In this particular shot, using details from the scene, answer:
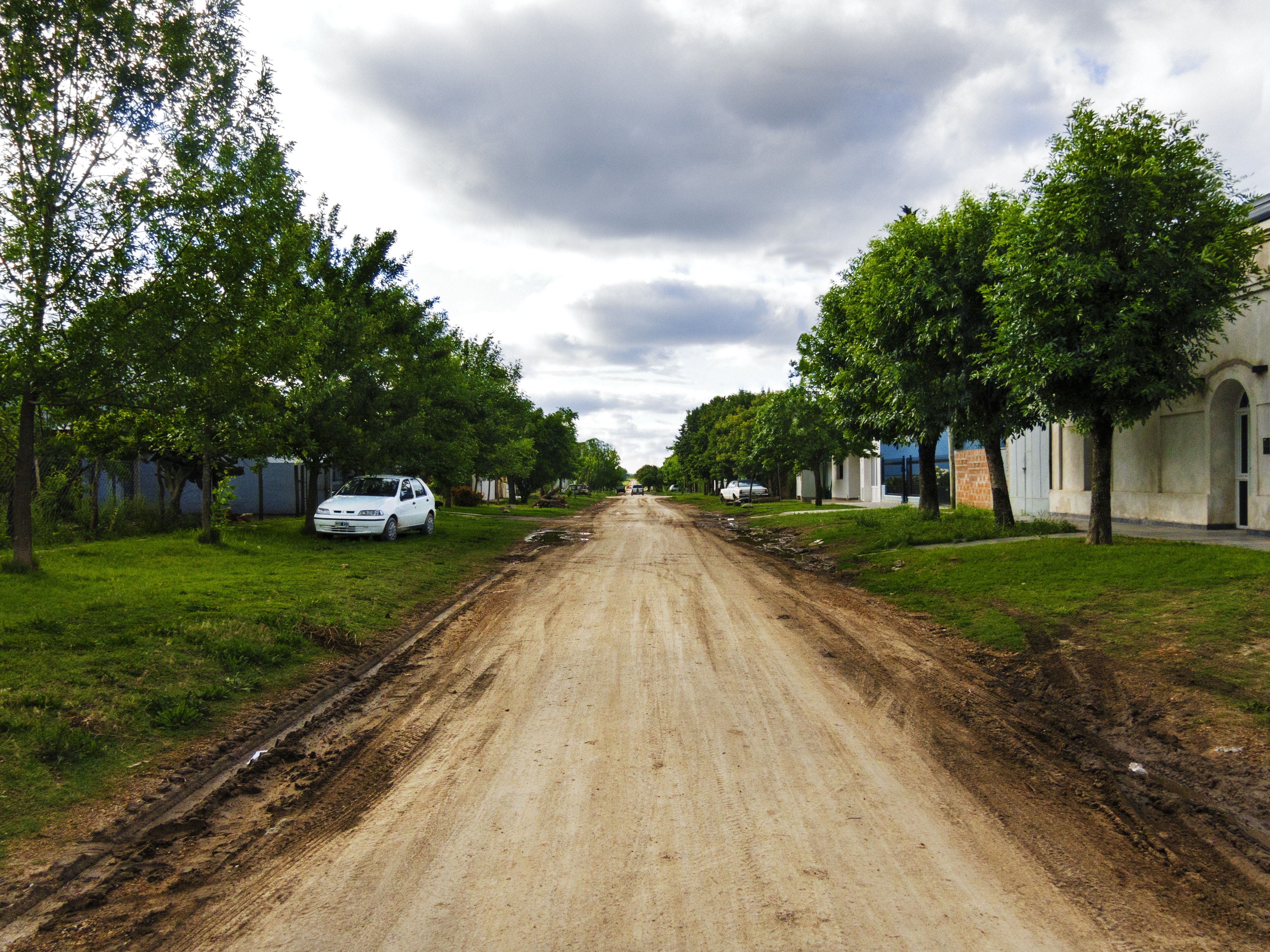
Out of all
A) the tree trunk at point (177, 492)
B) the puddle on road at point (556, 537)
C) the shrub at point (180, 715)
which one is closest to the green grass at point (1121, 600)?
the shrub at point (180, 715)

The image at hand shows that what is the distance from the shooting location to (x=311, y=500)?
60.8 feet

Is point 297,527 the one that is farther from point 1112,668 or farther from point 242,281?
point 1112,668

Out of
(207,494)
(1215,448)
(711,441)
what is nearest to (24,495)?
(207,494)

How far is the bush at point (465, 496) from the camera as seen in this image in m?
42.3

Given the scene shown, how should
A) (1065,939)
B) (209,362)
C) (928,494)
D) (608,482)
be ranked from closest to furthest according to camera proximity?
(1065,939), (209,362), (928,494), (608,482)

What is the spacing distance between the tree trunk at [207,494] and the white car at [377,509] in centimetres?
237

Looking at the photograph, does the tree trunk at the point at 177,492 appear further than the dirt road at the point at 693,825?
Yes

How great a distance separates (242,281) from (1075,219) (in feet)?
39.1

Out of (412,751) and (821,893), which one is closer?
(821,893)

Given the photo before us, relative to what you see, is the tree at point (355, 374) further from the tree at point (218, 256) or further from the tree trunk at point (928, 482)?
the tree trunk at point (928, 482)

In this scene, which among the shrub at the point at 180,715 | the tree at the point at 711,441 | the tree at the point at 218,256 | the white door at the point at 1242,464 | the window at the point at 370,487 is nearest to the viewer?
the shrub at the point at 180,715

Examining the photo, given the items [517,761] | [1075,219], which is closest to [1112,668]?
[517,761]

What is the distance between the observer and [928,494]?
69.6 feet

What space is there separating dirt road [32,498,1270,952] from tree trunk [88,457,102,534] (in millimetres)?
12271
